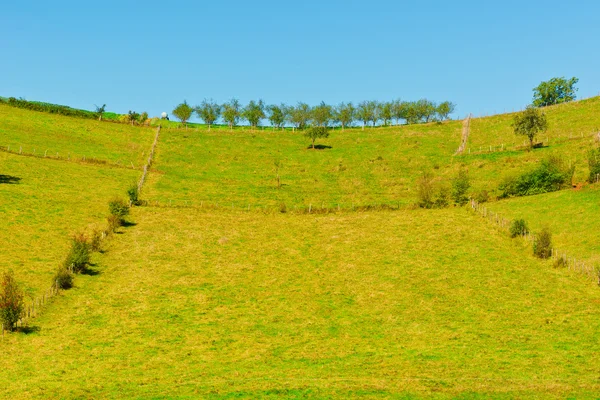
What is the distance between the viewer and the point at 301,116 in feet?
591

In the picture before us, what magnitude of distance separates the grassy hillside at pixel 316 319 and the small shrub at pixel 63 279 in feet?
5.30

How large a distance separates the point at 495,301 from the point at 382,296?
394 inches

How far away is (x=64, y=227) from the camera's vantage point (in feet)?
241

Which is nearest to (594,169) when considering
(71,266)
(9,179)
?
(71,266)

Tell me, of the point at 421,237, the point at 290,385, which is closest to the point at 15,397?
the point at 290,385

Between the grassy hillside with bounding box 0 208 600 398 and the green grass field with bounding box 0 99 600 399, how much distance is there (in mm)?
218

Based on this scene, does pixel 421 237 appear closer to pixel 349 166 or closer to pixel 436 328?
pixel 436 328

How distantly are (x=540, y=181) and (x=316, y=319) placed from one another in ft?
163

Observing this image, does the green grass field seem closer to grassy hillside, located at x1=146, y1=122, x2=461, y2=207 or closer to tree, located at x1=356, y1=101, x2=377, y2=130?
grassy hillside, located at x1=146, y1=122, x2=461, y2=207

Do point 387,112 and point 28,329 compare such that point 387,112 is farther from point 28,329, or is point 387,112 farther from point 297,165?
point 28,329

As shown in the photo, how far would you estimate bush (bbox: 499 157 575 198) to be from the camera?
286 feet

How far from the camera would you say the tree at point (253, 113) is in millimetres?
189000

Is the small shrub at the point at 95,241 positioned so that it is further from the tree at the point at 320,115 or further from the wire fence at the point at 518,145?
the tree at the point at 320,115

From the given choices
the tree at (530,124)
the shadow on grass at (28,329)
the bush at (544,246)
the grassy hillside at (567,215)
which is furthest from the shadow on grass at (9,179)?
the tree at (530,124)
